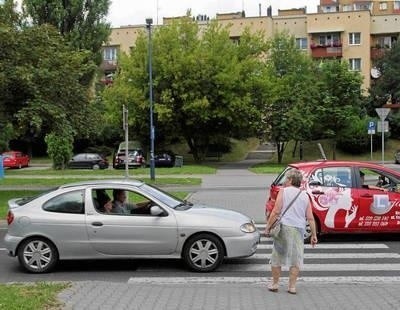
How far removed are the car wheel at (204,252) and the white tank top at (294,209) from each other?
2.05 metres

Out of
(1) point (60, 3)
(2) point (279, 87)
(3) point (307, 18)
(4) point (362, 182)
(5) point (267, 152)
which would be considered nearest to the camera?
(4) point (362, 182)

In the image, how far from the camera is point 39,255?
9688mm

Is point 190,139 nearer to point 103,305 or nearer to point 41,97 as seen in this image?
point 41,97

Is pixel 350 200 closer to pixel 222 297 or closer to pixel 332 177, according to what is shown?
pixel 332 177

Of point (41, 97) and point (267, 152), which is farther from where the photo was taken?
point (267, 152)

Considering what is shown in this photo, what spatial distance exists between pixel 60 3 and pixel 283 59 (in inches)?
793

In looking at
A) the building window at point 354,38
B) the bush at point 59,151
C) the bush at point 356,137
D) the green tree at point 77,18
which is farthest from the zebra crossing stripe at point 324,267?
the building window at point 354,38

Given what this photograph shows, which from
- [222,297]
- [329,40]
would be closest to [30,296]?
[222,297]

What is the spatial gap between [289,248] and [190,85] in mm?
39779

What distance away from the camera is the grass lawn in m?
6.39

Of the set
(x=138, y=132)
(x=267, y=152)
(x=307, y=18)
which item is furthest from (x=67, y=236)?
(x=307, y=18)

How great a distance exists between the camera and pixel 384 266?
32.6 feet

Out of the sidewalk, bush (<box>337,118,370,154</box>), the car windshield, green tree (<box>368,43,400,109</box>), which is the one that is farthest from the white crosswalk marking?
green tree (<box>368,43,400,109</box>)

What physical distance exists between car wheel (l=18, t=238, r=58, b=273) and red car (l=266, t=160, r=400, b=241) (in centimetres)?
475
